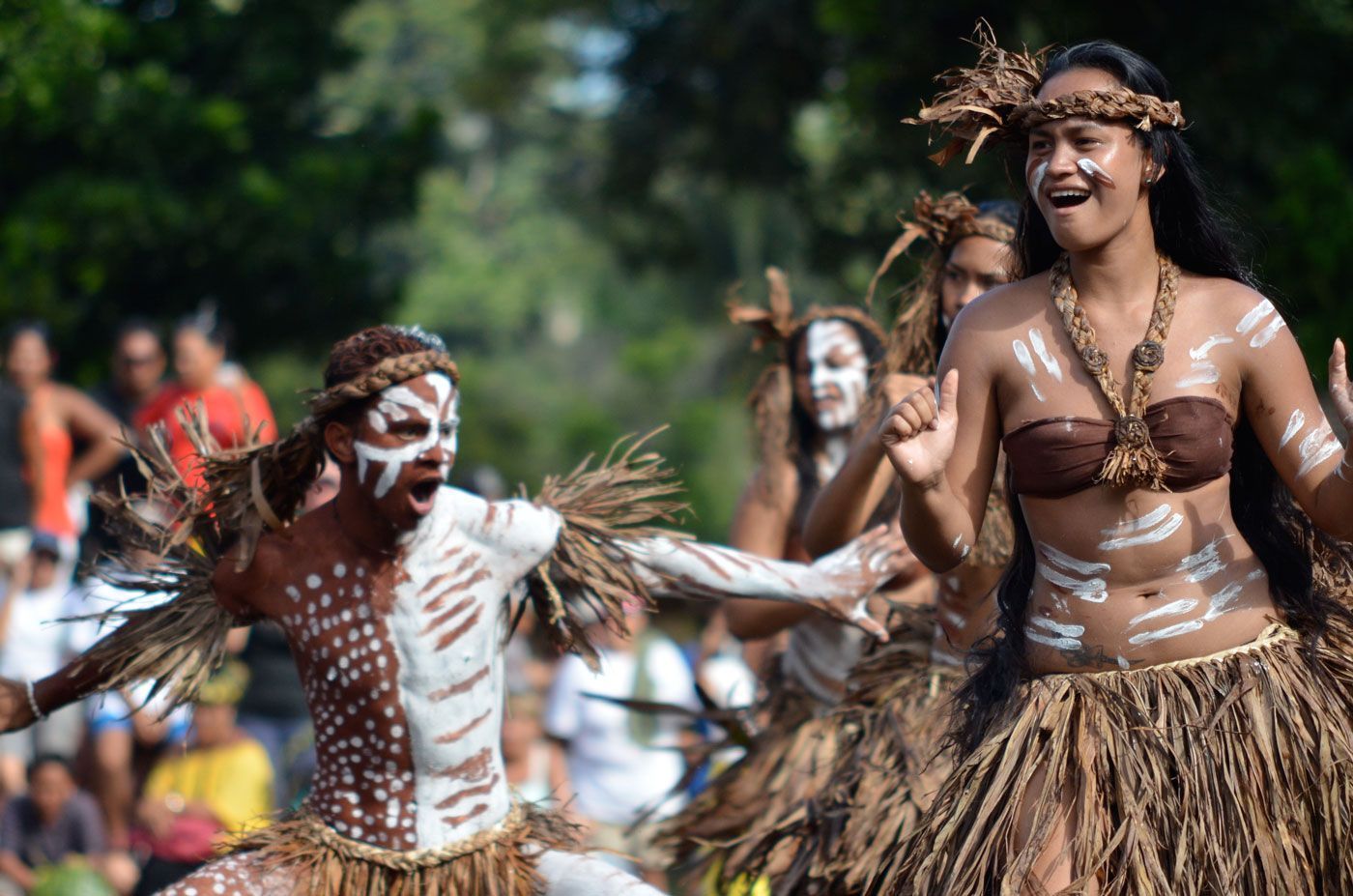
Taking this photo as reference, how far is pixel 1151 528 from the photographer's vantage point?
361cm

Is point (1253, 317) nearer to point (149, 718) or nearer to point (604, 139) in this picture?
point (149, 718)

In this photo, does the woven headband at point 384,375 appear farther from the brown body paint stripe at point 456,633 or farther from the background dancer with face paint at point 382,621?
the brown body paint stripe at point 456,633

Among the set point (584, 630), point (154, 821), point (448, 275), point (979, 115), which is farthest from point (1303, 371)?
point (448, 275)

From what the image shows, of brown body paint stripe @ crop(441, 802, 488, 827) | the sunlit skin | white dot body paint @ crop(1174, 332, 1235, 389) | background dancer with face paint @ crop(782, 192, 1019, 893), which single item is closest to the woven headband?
brown body paint stripe @ crop(441, 802, 488, 827)

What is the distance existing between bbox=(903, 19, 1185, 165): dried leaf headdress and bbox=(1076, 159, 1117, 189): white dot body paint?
0.09m

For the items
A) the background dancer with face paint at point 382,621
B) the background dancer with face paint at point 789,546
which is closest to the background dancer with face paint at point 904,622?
the background dancer with face paint at point 789,546

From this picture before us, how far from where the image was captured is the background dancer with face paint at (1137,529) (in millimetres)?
3512

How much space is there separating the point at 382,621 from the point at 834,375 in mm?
2105

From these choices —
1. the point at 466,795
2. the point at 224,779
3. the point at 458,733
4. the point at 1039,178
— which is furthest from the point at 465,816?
the point at 224,779

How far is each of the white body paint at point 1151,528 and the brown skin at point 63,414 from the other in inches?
261

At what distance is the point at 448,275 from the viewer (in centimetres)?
4262

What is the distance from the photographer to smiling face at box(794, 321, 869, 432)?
5883 mm

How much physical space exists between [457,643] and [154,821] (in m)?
3.62

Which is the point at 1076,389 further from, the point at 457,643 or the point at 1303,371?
the point at 457,643
